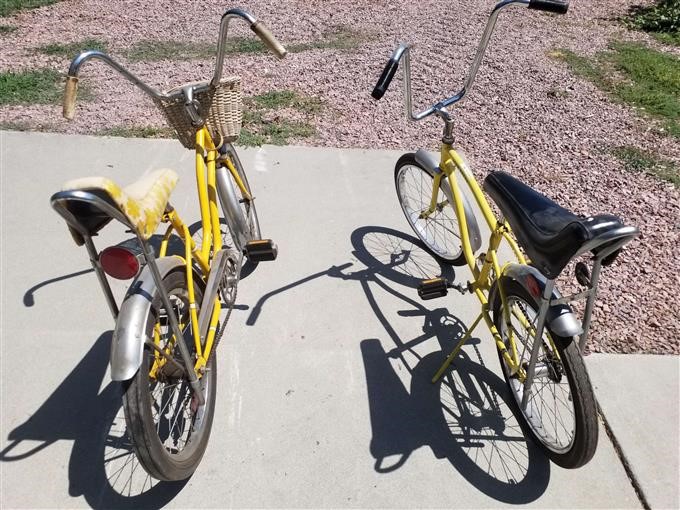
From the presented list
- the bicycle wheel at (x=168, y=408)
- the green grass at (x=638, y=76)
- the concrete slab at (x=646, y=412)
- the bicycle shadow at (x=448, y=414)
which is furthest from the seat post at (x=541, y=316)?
the green grass at (x=638, y=76)

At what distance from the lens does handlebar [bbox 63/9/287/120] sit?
6.30 feet

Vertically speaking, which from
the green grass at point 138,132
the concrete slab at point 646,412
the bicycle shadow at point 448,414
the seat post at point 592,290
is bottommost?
the bicycle shadow at point 448,414

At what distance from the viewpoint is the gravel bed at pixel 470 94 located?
3652 millimetres

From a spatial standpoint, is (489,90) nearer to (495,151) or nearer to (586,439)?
(495,151)

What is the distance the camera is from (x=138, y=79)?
2318mm

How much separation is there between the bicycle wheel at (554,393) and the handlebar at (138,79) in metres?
1.48

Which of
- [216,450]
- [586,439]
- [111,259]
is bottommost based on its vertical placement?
[216,450]

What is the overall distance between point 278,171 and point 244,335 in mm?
1644

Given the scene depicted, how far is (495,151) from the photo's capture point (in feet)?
15.3

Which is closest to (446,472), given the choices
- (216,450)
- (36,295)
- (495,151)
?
(216,450)

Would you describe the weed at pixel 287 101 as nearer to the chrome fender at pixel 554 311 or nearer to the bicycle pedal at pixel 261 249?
the bicycle pedal at pixel 261 249

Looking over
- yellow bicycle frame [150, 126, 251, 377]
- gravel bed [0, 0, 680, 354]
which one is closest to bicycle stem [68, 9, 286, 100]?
yellow bicycle frame [150, 126, 251, 377]

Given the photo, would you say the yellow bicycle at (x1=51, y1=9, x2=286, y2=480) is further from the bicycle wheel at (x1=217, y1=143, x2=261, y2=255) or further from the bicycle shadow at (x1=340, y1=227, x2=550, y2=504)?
the bicycle shadow at (x1=340, y1=227, x2=550, y2=504)

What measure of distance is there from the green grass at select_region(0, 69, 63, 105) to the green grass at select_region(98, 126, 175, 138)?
0.79 m
